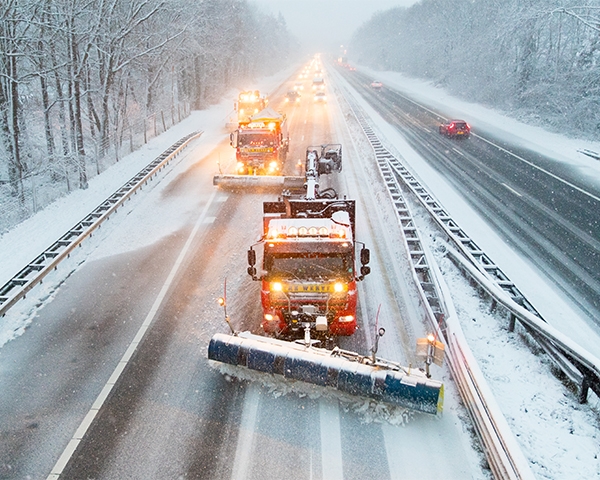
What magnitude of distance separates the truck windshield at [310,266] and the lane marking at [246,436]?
226 centimetres

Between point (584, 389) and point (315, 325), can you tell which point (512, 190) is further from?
point (315, 325)

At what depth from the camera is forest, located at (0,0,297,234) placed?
21781mm

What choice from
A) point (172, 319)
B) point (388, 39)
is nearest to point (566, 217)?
point (172, 319)

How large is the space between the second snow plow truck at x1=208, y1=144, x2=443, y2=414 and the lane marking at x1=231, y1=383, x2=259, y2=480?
0.51m

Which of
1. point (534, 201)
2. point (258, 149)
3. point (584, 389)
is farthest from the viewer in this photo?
point (258, 149)

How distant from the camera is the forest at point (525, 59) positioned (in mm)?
36344

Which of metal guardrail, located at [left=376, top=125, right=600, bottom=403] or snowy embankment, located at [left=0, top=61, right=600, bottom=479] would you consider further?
metal guardrail, located at [left=376, top=125, right=600, bottom=403]

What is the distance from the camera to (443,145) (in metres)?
32.5

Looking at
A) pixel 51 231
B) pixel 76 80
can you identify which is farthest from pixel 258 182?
pixel 76 80

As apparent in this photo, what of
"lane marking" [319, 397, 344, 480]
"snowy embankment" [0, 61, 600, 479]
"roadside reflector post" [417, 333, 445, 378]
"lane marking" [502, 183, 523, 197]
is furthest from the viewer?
"lane marking" [502, 183, 523, 197]

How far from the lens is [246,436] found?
776cm

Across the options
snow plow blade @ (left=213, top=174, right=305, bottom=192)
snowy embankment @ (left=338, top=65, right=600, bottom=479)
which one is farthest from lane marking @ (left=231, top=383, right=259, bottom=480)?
snow plow blade @ (left=213, top=174, right=305, bottom=192)

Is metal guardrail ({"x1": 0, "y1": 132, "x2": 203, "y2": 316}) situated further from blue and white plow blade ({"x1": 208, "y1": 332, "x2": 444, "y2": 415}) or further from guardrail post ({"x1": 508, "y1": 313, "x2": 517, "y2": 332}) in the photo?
guardrail post ({"x1": 508, "y1": 313, "x2": 517, "y2": 332})

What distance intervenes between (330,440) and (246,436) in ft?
4.54
